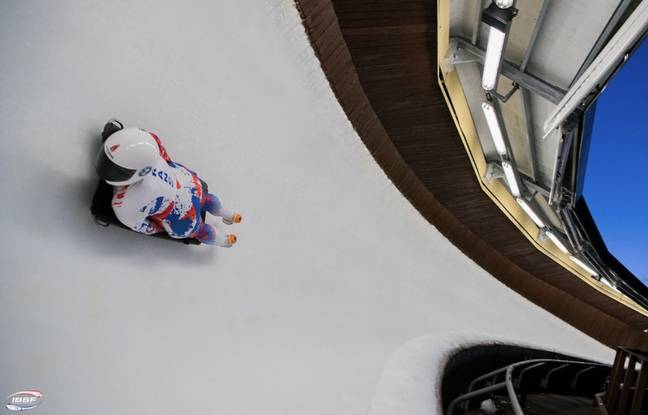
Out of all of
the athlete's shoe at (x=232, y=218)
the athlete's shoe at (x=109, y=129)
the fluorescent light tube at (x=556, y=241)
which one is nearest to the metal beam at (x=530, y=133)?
the fluorescent light tube at (x=556, y=241)

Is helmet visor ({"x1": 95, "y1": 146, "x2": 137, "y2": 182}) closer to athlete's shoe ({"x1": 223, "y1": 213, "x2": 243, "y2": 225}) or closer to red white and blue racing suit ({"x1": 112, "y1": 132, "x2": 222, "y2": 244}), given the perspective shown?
red white and blue racing suit ({"x1": 112, "y1": 132, "x2": 222, "y2": 244})

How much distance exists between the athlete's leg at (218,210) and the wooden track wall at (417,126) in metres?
1.37

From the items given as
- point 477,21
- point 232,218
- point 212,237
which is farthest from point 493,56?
point 212,237

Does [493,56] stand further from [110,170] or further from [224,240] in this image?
[110,170]

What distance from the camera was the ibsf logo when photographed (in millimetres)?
1165

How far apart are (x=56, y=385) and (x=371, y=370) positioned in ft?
4.99

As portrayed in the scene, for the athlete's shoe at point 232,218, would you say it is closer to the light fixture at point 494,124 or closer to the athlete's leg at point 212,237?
the athlete's leg at point 212,237

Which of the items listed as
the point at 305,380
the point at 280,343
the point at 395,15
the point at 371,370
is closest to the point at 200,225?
the point at 280,343

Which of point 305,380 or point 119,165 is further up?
point 119,165

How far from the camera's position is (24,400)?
1.19 metres

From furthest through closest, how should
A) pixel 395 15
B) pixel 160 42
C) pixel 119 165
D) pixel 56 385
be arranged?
pixel 395 15
pixel 160 42
pixel 119 165
pixel 56 385

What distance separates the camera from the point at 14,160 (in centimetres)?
135

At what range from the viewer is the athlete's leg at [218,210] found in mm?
2051

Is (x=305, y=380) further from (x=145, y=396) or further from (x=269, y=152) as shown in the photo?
(x=269, y=152)
